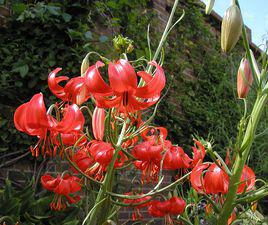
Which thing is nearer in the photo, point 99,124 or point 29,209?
point 99,124

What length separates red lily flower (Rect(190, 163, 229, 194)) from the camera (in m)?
0.86

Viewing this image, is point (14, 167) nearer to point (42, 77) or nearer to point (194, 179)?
point (42, 77)

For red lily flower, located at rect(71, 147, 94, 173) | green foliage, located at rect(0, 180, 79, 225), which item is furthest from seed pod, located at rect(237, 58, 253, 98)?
green foliage, located at rect(0, 180, 79, 225)

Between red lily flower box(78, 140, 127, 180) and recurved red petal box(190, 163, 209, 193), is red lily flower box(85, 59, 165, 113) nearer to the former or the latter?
red lily flower box(78, 140, 127, 180)

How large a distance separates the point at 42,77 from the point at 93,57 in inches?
14.3

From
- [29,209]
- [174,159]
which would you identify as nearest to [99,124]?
[174,159]

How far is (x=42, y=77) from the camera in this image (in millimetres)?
1987

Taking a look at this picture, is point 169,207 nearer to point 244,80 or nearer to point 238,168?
point 238,168

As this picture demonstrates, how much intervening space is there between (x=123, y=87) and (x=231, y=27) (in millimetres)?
249

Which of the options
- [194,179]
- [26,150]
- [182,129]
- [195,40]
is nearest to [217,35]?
[195,40]

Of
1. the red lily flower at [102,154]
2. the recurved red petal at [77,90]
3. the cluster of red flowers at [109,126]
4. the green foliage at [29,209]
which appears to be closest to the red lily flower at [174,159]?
the cluster of red flowers at [109,126]

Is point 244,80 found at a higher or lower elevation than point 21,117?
higher

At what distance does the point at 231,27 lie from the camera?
768mm

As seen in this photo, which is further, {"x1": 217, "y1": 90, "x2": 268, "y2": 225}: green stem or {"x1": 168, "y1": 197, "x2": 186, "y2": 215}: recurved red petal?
{"x1": 168, "y1": 197, "x2": 186, "y2": 215}: recurved red petal
